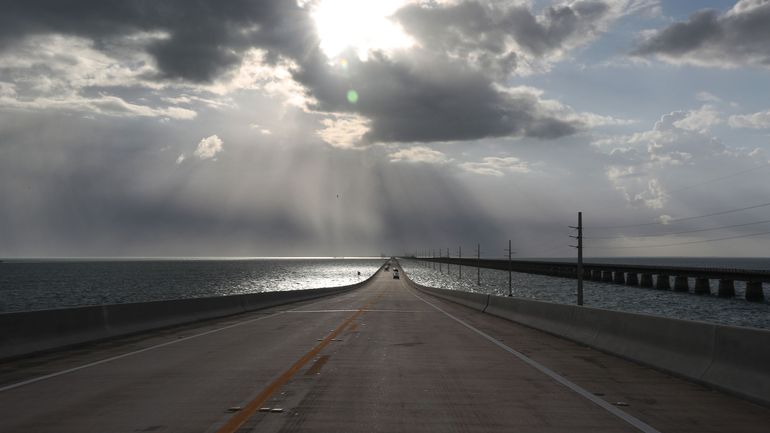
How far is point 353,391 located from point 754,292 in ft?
356

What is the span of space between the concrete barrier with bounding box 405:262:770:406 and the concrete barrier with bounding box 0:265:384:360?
1253 cm

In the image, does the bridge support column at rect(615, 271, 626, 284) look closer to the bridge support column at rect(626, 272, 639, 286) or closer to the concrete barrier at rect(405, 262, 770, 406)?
the bridge support column at rect(626, 272, 639, 286)

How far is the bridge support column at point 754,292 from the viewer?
9775 cm

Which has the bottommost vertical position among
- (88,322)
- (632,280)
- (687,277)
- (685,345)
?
(632,280)

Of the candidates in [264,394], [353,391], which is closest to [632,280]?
[353,391]

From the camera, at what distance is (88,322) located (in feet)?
51.7

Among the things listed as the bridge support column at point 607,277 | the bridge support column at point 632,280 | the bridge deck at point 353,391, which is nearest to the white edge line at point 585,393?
the bridge deck at point 353,391

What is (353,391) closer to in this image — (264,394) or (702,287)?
(264,394)

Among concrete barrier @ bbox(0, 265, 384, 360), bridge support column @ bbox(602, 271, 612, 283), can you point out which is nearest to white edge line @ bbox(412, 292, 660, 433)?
concrete barrier @ bbox(0, 265, 384, 360)

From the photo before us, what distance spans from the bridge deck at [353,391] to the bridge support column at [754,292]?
99.7m

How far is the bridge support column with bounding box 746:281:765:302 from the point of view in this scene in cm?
9775

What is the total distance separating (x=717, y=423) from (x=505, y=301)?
18.2m

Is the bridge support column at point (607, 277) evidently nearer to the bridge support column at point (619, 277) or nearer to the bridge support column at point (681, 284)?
the bridge support column at point (619, 277)

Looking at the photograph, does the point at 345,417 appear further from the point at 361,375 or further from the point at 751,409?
the point at 751,409
